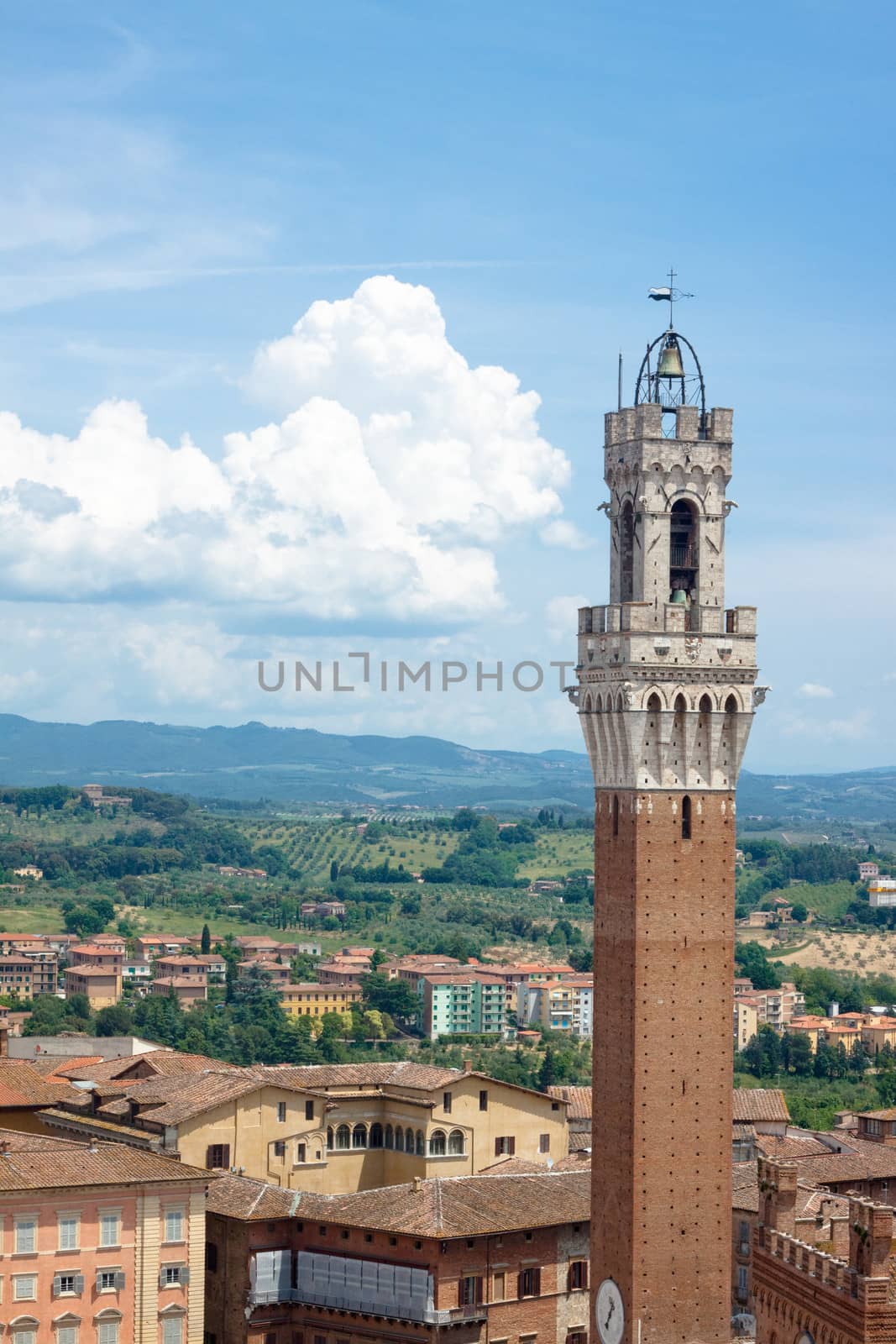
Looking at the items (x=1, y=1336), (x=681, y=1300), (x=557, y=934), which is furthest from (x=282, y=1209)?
(x=557, y=934)

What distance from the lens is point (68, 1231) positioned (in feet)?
164

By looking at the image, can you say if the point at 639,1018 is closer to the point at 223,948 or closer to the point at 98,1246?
the point at 98,1246

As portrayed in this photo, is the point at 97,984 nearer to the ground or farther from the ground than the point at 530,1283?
nearer to the ground

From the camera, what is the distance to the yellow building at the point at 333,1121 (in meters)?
58.1

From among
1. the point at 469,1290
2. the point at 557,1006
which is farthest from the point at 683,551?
the point at 557,1006

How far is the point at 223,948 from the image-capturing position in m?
170

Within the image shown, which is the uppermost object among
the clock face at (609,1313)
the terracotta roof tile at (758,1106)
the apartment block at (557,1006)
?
the terracotta roof tile at (758,1106)

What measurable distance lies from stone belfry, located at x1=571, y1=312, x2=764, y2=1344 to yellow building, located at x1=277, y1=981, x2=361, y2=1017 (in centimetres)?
9569

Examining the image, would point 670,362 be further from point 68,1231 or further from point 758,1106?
point 758,1106

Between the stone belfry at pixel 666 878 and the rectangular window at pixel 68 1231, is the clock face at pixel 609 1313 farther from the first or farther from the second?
the rectangular window at pixel 68 1231

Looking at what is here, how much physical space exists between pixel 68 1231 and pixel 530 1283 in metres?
12.3

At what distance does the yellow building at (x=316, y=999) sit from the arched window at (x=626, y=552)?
314 ft

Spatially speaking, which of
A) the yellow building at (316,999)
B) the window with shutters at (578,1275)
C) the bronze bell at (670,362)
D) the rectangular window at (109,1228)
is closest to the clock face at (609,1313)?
the window with shutters at (578,1275)

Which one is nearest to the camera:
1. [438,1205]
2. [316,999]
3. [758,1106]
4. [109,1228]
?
[109,1228]
